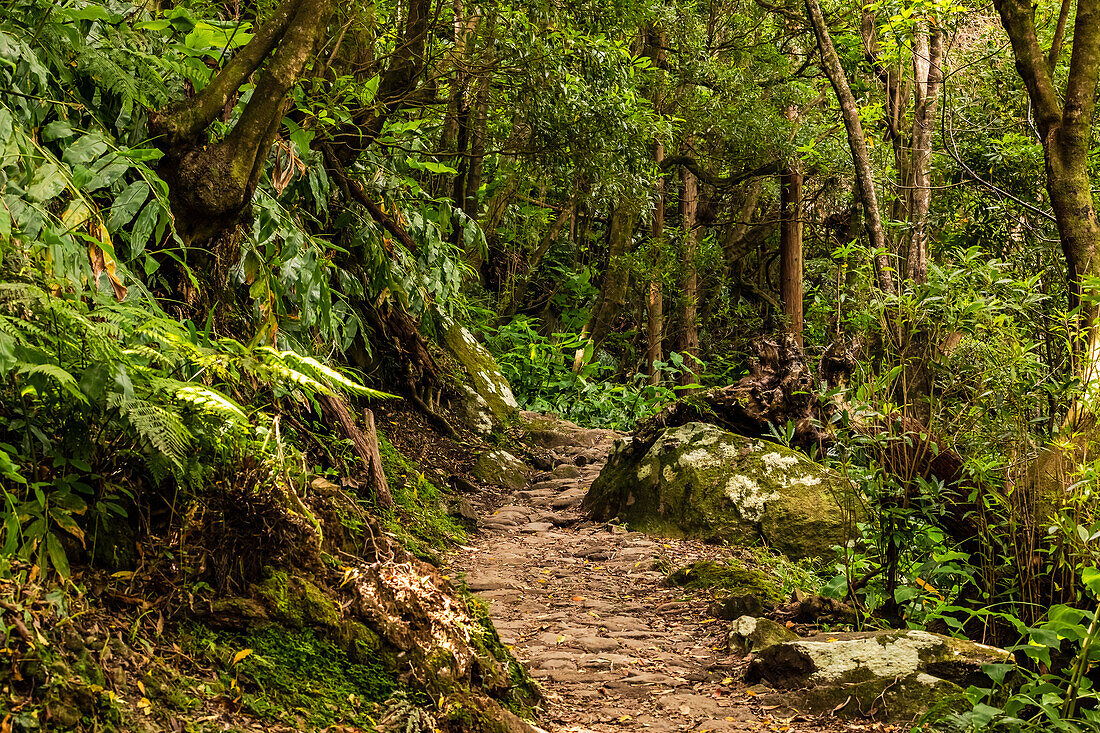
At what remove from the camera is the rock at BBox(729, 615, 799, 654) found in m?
3.98

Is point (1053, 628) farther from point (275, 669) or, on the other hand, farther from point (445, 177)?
point (445, 177)

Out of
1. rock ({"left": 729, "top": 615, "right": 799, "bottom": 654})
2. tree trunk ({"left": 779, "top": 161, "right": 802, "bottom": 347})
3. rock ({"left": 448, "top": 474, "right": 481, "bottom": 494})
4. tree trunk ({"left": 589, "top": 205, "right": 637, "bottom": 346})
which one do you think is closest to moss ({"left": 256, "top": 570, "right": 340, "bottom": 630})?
rock ({"left": 729, "top": 615, "right": 799, "bottom": 654})

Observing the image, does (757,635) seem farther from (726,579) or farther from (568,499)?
(568,499)

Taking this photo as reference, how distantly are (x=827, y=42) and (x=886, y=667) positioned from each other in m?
7.07

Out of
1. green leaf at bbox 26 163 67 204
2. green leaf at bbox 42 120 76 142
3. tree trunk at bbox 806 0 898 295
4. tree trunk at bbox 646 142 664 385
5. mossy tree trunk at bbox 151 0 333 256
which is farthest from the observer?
tree trunk at bbox 646 142 664 385

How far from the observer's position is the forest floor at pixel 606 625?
3361 millimetres

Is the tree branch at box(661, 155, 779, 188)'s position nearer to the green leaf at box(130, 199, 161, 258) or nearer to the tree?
the tree

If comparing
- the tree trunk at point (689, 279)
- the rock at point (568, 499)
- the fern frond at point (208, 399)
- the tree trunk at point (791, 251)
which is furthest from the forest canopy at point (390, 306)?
the tree trunk at point (689, 279)

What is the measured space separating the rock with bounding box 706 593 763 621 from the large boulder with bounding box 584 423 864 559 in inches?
53.9

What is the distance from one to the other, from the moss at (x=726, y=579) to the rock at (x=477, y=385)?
388cm

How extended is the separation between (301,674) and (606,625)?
7.82ft

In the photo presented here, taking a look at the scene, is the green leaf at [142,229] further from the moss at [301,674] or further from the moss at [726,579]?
the moss at [726,579]

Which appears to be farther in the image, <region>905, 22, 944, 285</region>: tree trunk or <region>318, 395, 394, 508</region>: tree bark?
<region>905, 22, 944, 285</region>: tree trunk

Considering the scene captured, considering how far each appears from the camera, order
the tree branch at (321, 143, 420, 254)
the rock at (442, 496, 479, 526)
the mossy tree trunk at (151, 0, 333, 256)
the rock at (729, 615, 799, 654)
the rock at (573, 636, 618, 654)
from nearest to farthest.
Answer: the mossy tree trunk at (151, 0, 333, 256) → the rock at (729, 615, 799, 654) → the rock at (573, 636, 618, 654) → the tree branch at (321, 143, 420, 254) → the rock at (442, 496, 479, 526)
